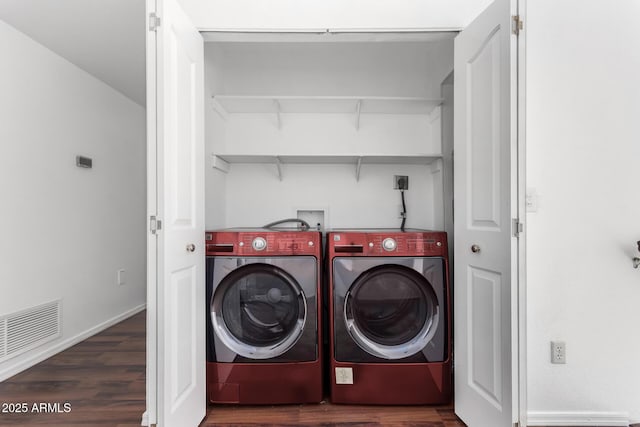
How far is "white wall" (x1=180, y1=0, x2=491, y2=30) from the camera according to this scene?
1.59 meters

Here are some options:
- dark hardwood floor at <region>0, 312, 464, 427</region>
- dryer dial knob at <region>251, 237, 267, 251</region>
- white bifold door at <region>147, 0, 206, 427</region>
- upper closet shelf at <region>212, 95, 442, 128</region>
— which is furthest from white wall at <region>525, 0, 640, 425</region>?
white bifold door at <region>147, 0, 206, 427</region>

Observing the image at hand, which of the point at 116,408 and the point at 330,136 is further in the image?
the point at 330,136

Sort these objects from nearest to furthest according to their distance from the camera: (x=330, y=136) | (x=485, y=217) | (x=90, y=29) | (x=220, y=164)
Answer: (x=485, y=217), (x=90, y=29), (x=220, y=164), (x=330, y=136)

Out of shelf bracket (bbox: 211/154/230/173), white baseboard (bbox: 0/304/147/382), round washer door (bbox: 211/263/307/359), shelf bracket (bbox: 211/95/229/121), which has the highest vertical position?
shelf bracket (bbox: 211/95/229/121)

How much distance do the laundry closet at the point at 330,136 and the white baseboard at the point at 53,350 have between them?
1.47 m

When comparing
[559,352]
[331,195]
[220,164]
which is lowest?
[559,352]

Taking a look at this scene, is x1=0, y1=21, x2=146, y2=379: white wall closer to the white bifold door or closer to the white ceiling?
the white ceiling

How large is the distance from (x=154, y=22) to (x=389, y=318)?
5.52 feet

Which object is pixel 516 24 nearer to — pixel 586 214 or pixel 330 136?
pixel 586 214

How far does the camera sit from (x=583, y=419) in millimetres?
1551

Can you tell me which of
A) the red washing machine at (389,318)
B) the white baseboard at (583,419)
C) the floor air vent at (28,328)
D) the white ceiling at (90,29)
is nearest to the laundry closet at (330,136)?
the white ceiling at (90,29)

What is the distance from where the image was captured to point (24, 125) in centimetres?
214

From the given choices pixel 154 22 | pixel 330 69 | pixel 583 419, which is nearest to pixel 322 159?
pixel 330 69

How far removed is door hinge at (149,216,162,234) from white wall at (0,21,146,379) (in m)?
1.51
